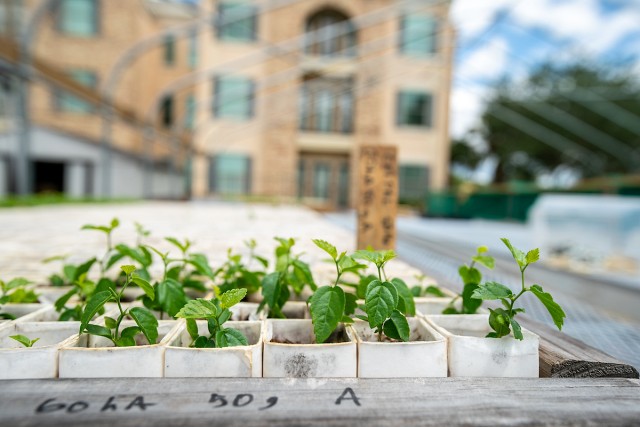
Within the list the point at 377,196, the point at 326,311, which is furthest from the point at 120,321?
the point at 377,196

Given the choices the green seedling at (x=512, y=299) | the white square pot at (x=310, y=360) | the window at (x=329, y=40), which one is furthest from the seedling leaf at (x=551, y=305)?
the window at (x=329, y=40)

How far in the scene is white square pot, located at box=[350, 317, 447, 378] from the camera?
108 centimetres

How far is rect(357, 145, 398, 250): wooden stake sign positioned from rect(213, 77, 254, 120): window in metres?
14.4

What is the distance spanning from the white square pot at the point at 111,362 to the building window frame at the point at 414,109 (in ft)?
55.9

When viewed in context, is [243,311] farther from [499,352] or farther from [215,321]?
[499,352]

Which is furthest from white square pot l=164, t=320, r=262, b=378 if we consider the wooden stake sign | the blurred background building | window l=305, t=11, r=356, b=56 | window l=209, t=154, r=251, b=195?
window l=305, t=11, r=356, b=56

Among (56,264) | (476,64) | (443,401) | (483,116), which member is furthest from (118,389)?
(483,116)

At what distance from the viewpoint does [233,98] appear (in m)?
16.3

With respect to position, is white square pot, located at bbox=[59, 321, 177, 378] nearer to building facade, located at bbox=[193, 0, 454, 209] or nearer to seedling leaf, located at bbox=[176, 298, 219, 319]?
seedling leaf, located at bbox=[176, 298, 219, 319]

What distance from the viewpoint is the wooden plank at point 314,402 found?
2.75 feet

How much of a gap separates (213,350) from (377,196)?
1935 millimetres

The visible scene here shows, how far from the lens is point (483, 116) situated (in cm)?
2448

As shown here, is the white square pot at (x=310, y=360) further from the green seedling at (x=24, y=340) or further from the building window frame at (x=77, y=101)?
the building window frame at (x=77, y=101)

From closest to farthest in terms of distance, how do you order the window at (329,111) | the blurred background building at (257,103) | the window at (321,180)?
the blurred background building at (257,103) < the window at (329,111) < the window at (321,180)
